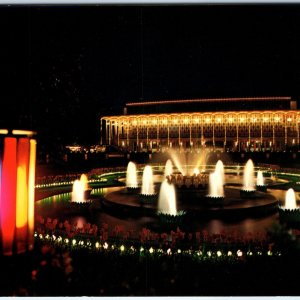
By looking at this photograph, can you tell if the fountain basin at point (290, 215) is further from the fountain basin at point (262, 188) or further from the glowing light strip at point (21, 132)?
the glowing light strip at point (21, 132)

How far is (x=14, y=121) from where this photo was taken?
6.73 meters

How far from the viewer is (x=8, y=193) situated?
20.7 ft

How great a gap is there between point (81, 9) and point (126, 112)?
53.8 m

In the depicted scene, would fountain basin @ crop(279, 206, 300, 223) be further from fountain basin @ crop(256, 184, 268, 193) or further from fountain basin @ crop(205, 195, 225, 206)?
fountain basin @ crop(256, 184, 268, 193)

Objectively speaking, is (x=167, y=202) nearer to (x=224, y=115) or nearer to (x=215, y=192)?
(x=215, y=192)

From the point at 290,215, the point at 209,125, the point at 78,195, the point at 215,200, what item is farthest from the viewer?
the point at 209,125

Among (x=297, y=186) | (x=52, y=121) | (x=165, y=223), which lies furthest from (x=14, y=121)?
(x=297, y=186)

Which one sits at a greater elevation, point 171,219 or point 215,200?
point 215,200

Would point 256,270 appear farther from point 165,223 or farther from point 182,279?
point 165,223

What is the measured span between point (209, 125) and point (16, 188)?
5422 centimetres

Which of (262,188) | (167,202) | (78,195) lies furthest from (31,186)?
(262,188)

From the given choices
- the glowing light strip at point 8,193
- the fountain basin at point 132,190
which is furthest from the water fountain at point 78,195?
the glowing light strip at point 8,193

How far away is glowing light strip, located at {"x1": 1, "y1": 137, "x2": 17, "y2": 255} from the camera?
6189mm

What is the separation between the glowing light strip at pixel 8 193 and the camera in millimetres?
6189
